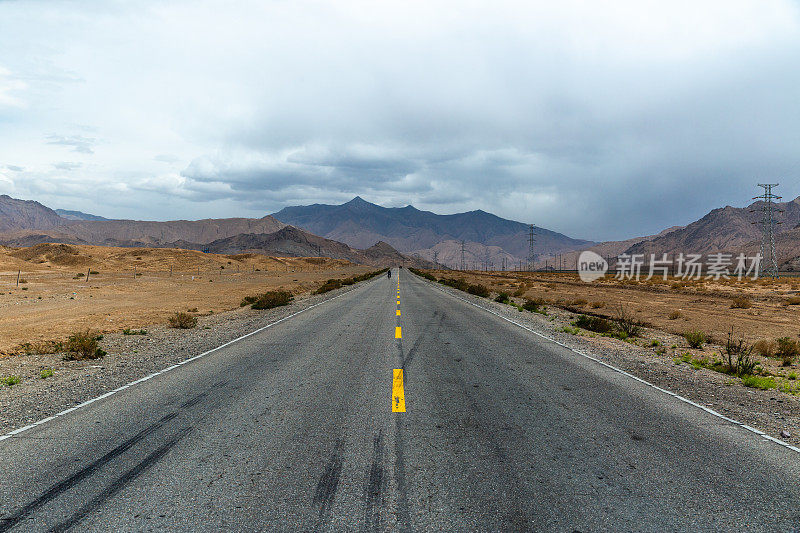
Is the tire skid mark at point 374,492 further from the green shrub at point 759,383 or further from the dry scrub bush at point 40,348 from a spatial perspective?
the dry scrub bush at point 40,348

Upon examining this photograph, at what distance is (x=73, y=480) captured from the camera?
3807 millimetres

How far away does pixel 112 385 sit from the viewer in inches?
280

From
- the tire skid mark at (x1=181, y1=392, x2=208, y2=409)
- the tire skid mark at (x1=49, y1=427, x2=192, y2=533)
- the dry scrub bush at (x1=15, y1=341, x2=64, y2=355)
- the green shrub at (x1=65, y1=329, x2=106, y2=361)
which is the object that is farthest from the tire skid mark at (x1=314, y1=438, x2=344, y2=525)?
the dry scrub bush at (x1=15, y1=341, x2=64, y2=355)

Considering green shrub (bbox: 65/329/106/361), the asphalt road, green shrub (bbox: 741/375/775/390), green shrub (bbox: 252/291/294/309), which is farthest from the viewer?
green shrub (bbox: 252/291/294/309)

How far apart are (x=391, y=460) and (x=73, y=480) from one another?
3.02 m

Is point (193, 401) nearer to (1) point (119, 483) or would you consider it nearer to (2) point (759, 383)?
(1) point (119, 483)

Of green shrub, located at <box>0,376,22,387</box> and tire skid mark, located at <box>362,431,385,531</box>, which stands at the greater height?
tire skid mark, located at <box>362,431,385,531</box>

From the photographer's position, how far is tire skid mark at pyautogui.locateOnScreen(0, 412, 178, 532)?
323cm

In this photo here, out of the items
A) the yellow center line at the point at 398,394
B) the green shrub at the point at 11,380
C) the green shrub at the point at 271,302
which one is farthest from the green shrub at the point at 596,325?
the green shrub at the point at 11,380

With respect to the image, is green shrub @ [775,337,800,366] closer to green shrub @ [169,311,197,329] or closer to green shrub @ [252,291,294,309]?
green shrub @ [169,311,197,329]

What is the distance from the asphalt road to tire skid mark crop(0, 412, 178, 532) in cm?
2

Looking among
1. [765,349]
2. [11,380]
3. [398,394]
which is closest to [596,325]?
[765,349]

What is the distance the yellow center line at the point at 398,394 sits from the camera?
18.8ft

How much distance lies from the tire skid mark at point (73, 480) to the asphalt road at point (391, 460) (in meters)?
0.02
